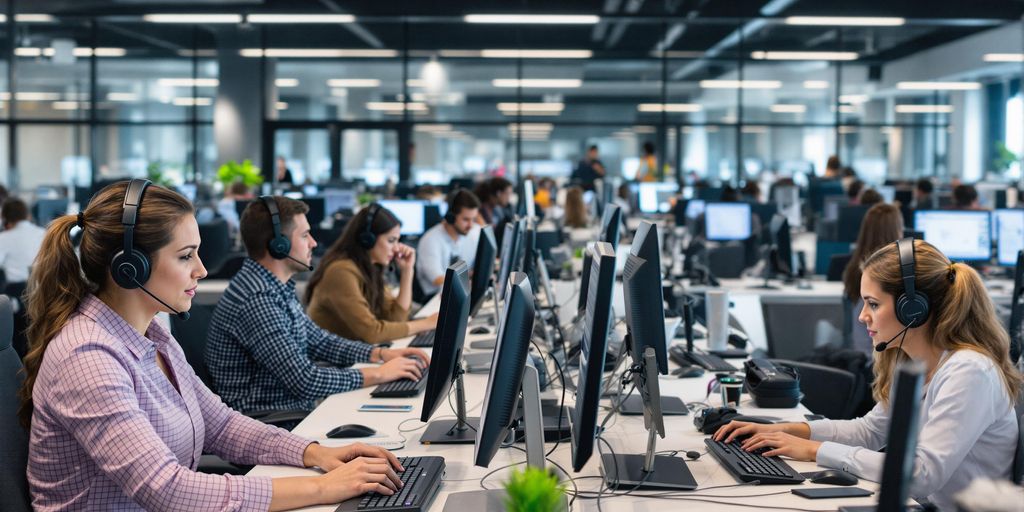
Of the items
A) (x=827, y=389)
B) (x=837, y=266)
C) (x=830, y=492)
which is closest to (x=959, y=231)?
(x=837, y=266)

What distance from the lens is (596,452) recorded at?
7.87 feet

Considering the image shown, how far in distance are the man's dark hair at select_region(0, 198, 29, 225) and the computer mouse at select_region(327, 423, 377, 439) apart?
16.4ft

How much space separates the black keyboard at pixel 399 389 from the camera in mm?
3070

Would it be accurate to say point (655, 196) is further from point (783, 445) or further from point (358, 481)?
point (358, 481)

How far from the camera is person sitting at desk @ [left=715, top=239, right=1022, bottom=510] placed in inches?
80.1

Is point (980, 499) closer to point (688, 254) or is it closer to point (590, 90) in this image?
point (688, 254)

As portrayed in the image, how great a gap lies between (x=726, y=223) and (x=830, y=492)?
21.8 feet

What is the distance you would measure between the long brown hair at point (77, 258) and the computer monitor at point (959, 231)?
5517 millimetres

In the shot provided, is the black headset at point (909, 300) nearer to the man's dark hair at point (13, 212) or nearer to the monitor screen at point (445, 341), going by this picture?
the monitor screen at point (445, 341)

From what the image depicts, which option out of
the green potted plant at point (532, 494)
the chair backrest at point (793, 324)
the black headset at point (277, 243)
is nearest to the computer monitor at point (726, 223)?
the chair backrest at point (793, 324)

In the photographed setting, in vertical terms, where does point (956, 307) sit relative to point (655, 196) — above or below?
below

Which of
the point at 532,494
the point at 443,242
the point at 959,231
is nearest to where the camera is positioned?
the point at 532,494

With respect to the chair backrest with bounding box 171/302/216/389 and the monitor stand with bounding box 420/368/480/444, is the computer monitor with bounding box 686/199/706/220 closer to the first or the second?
the chair backrest with bounding box 171/302/216/389

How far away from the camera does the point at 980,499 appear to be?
3.15ft
